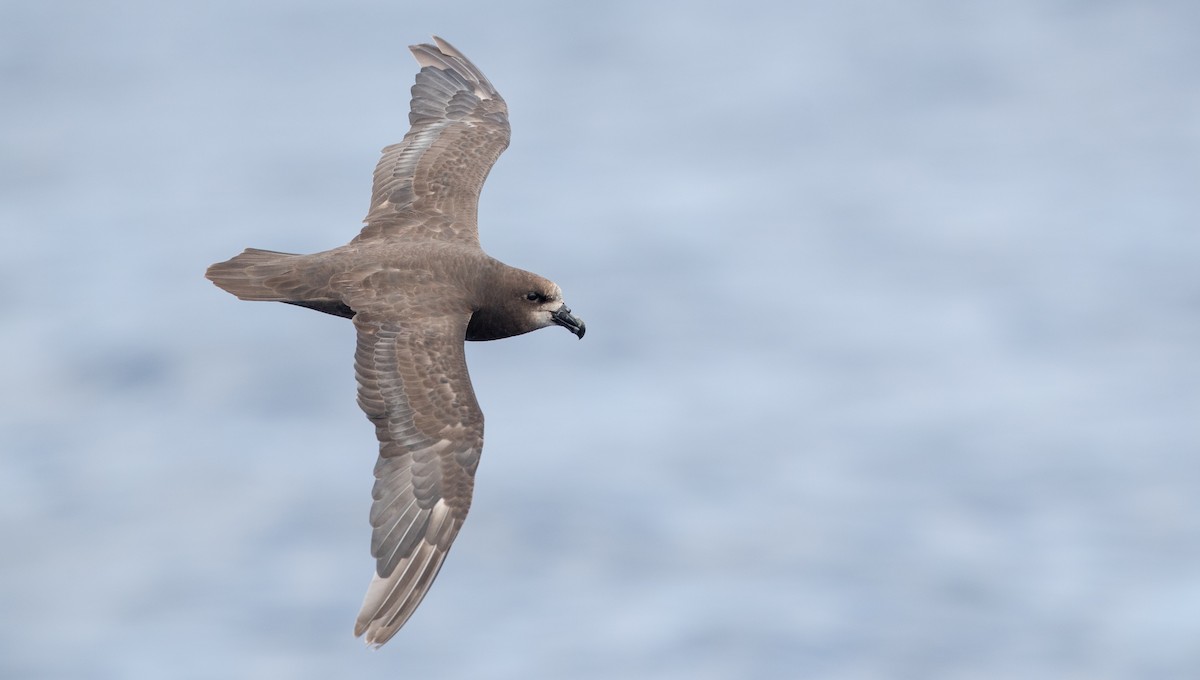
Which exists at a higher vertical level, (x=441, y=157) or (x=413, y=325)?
(x=441, y=157)

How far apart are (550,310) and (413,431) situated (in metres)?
2.38

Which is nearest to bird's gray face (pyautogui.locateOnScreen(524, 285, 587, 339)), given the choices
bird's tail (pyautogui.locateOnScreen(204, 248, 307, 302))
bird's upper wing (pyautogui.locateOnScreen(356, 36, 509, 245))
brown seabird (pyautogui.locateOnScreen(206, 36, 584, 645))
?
brown seabird (pyautogui.locateOnScreen(206, 36, 584, 645))

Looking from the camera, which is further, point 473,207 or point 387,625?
point 473,207

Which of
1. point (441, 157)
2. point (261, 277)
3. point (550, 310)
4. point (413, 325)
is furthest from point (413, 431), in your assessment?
point (441, 157)

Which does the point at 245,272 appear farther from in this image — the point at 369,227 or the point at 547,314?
the point at 547,314

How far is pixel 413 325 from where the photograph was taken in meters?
17.4

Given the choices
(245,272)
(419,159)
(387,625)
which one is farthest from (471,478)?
(419,159)

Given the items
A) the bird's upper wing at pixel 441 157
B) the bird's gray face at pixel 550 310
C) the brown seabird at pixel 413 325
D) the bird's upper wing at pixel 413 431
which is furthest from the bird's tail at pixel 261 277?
the bird's gray face at pixel 550 310

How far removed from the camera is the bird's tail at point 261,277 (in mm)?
17938

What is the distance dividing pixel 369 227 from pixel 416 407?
10.5 feet

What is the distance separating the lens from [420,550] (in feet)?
54.3

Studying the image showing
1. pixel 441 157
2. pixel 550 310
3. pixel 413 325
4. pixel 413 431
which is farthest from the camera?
pixel 441 157

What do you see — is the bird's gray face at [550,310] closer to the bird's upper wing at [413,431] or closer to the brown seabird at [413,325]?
the brown seabird at [413,325]

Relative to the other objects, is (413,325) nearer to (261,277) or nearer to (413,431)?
(413,431)
